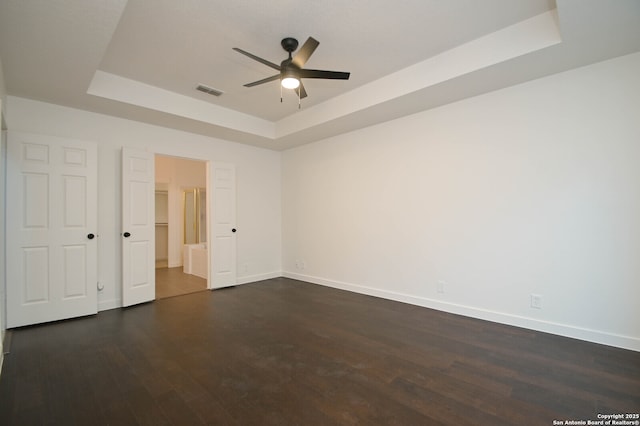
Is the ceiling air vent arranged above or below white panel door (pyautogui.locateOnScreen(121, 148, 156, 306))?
above

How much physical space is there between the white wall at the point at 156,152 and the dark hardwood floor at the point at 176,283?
0.73 metres

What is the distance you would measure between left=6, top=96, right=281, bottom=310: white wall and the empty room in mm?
35

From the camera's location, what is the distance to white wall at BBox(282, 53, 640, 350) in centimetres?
275

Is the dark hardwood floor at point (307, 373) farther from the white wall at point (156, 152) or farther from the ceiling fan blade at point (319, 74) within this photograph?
the ceiling fan blade at point (319, 74)

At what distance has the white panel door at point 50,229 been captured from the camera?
10.9 feet

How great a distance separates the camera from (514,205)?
3.29 m

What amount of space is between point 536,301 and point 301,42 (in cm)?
366

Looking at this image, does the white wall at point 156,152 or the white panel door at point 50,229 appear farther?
the white wall at point 156,152

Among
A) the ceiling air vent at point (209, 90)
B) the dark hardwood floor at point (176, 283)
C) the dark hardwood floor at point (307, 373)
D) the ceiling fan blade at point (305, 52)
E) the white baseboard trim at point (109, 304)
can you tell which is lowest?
the dark hardwood floor at point (176, 283)

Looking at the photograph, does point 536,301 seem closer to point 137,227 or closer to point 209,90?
point 209,90

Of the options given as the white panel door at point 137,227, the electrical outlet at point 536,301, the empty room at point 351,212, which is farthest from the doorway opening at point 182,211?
the electrical outlet at point 536,301

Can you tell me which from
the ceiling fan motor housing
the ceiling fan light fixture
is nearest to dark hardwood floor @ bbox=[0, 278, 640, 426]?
the ceiling fan light fixture

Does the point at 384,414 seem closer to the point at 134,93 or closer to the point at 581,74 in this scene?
the point at 581,74

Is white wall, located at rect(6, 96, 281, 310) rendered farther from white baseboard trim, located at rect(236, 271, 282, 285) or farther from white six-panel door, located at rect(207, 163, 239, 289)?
white six-panel door, located at rect(207, 163, 239, 289)
